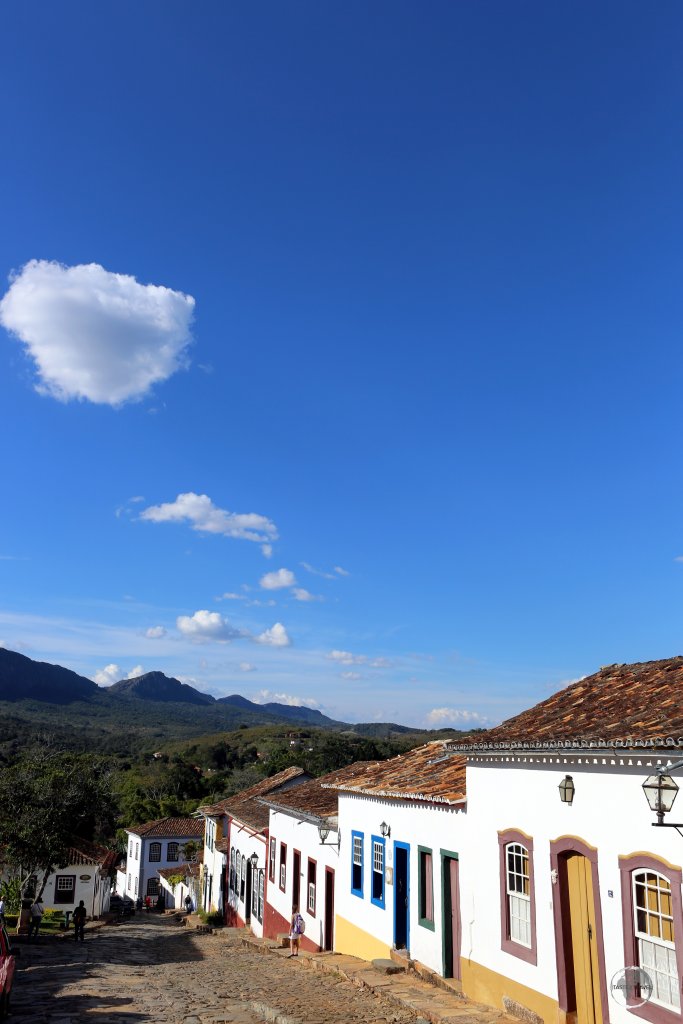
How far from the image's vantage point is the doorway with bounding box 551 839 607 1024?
8922mm

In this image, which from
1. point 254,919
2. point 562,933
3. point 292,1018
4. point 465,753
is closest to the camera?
point 562,933

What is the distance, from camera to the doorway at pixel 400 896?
14.5 meters

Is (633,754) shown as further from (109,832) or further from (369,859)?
(109,832)

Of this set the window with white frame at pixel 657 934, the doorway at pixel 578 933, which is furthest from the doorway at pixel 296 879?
the window with white frame at pixel 657 934

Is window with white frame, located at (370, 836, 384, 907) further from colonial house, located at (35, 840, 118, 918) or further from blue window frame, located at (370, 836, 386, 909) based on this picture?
colonial house, located at (35, 840, 118, 918)

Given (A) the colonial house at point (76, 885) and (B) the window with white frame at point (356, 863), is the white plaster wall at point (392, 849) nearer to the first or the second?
(B) the window with white frame at point (356, 863)

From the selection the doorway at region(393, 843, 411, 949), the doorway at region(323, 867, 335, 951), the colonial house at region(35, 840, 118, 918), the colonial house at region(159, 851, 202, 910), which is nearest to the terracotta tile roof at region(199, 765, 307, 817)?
the colonial house at region(159, 851, 202, 910)

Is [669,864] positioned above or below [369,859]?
above

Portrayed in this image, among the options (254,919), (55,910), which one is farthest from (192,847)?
(254,919)

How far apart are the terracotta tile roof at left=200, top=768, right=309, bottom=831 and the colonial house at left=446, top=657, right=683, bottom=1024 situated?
19667 millimetres

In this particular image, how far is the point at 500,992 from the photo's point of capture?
1070 centimetres

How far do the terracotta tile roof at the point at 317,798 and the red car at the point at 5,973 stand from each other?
887 centimetres

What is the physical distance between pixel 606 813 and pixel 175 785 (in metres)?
82.8

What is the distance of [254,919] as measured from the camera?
92.7ft
